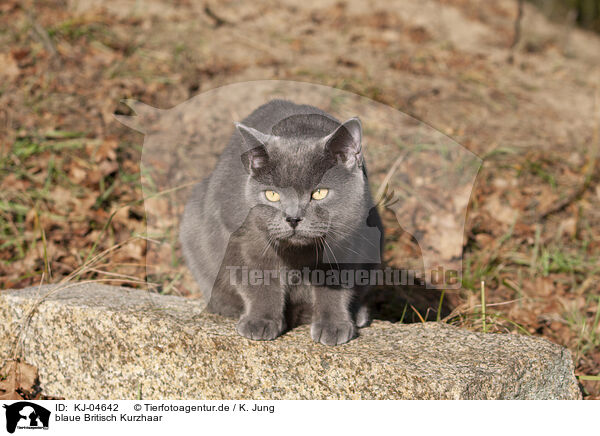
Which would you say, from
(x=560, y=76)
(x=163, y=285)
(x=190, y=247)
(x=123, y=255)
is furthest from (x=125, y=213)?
(x=560, y=76)

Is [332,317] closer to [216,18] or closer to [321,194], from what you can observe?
[321,194]

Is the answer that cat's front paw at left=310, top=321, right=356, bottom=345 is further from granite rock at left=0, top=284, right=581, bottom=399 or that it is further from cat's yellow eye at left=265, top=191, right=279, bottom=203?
cat's yellow eye at left=265, top=191, right=279, bottom=203

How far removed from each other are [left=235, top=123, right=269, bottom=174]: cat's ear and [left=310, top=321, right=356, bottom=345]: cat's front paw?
704mm

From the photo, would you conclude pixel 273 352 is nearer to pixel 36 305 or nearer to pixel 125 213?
pixel 36 305

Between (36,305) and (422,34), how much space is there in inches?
226

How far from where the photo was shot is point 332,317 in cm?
231

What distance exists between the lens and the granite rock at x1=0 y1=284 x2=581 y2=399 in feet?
6.63

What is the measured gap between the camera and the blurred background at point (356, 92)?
3.35 meters

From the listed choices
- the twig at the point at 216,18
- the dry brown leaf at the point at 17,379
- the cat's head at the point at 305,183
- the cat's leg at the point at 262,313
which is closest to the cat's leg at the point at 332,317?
the cat's leg at the point at 262,313

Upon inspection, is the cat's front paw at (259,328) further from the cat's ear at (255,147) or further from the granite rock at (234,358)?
the cat's ear at (255,147)
